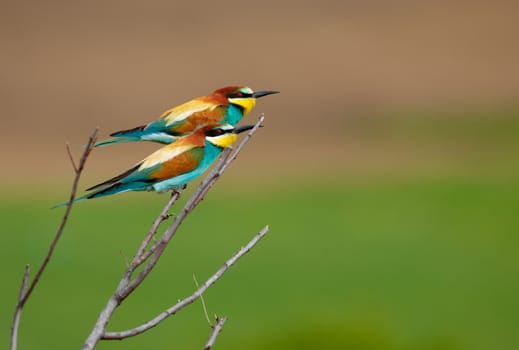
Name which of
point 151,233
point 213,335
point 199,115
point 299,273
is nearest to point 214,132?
point 199,115

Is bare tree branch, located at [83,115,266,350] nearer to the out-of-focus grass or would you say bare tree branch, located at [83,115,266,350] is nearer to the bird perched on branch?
the bird perched on branch

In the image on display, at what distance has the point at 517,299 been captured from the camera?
1731cm

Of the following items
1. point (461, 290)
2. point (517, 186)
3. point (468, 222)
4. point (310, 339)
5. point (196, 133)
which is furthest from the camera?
point (517, 186)

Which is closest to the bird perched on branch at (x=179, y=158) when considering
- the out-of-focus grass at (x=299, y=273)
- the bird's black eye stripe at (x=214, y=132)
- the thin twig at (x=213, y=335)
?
the bird's black eye stripe at (x=214, y=132)

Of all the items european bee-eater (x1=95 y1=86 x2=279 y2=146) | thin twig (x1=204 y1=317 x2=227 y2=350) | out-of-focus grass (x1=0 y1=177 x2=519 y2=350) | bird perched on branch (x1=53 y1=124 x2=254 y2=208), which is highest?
european bee-eater (x1=95 y1=86 x2=279 y2=146)

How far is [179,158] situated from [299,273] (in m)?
16.7

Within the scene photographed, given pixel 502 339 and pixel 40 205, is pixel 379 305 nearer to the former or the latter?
pixel 502 339

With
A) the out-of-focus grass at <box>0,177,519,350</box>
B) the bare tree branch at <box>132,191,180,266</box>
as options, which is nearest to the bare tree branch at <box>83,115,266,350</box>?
the bare tree branch at <box>132,191,180,266</box>

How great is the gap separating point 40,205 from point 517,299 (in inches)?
347

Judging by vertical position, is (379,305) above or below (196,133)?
below

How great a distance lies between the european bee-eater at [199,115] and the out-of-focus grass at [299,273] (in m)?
10.8

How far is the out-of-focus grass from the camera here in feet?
47.8

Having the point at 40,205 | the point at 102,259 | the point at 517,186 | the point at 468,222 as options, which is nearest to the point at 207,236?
the point at 102,259

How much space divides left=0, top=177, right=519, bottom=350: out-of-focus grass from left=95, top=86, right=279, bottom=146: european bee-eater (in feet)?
35.4
